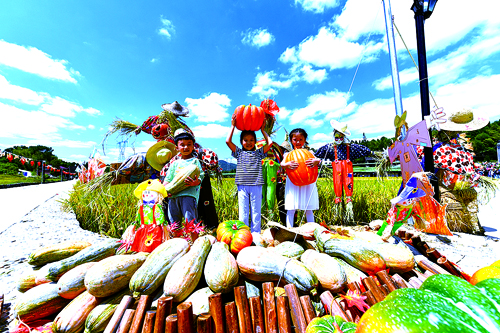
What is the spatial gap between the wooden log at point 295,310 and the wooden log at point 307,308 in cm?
2

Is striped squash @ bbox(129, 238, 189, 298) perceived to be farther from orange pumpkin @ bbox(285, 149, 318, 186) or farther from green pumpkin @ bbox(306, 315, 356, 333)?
orange pumpkin @ bbox(285, 149, 318, 186)

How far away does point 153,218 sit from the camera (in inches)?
68.4

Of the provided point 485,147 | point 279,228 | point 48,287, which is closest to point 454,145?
point 279,228

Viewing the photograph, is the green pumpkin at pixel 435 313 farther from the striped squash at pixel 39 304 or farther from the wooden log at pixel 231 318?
the striped squash at pixel 39 304

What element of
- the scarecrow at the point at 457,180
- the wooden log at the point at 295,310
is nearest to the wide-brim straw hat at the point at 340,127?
the scarecrow at the point at 457,180

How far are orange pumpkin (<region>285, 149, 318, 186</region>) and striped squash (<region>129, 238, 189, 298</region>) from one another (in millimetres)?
1975

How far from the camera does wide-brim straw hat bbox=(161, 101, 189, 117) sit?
12.3 ft

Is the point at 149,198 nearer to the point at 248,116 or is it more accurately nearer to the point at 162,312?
the point at 162,312

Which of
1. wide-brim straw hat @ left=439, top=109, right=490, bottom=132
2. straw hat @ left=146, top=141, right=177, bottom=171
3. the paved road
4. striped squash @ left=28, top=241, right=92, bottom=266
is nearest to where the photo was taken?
striped squash @ left=28, top=241, right=92, bottom=266

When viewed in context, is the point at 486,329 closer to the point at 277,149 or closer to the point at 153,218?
the point at 153,218

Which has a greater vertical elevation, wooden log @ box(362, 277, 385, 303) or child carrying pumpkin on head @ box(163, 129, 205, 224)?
child carrying pumpkin on head @ box(163, 129, 205, 224)

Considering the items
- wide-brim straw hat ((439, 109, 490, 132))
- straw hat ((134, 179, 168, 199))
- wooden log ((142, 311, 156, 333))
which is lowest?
wooden log ((142, 311, 156, 333))

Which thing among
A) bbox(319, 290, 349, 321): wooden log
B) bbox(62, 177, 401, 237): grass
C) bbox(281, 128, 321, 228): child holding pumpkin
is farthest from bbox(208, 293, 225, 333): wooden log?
bbox(62, 177, 401, 237): grass

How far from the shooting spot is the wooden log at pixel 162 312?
3.33ft
